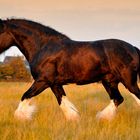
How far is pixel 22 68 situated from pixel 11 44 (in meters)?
32.4

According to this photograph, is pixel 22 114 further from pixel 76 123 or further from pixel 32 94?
pixel 76 123

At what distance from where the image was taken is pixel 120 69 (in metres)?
8.71

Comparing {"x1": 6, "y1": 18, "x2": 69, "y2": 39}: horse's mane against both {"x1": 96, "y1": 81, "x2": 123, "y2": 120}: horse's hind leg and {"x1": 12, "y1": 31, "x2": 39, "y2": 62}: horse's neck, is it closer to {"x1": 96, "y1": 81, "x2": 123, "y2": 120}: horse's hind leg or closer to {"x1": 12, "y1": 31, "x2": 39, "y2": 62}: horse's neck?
{"x1": 12, "y1": 31, "x2": 39, "y2": 62}: horse's neck

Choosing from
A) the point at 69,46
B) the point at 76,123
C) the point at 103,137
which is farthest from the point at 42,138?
the point at 69,46

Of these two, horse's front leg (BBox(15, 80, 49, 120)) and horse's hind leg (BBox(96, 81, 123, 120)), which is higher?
horse's front leg (BBox(15, 80, 49, 120))

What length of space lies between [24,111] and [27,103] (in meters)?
0.22

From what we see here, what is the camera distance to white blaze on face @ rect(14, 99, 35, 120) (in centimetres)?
812

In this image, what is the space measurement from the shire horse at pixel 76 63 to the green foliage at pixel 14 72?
30.7 meters

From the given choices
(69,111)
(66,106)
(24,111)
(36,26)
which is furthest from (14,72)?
(24,111)

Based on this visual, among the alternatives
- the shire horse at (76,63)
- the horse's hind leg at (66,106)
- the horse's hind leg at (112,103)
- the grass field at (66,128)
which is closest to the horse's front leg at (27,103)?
the shire horse at (76,63)

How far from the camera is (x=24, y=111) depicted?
321 inches

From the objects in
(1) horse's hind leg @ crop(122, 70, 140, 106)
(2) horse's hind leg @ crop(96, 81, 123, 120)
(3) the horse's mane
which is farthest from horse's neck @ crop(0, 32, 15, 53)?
(1) horse's hind leg @ crop(122, 70, 140, 106)

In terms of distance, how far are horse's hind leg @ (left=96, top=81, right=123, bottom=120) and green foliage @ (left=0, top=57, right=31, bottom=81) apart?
100 feet

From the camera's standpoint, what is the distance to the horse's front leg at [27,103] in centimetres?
815
